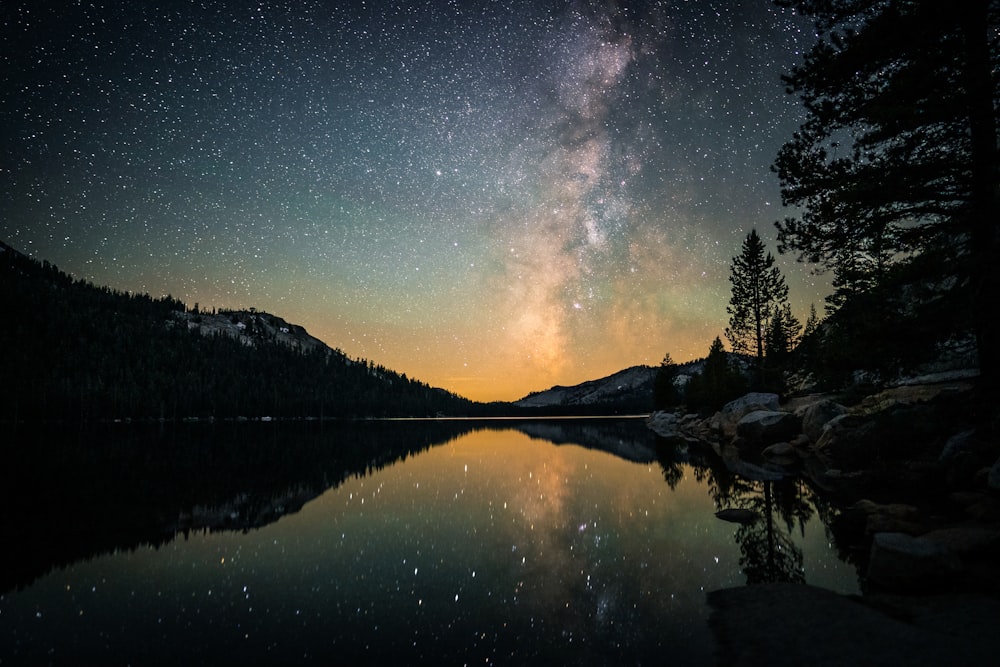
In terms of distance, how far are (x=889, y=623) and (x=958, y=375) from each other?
24.3 m

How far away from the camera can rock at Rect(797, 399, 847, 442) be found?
26219 mm

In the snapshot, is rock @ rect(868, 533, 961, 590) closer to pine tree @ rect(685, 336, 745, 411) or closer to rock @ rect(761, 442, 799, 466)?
rock @ rect(761, 442, 799, 466)

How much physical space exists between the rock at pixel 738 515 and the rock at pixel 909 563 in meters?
5.18

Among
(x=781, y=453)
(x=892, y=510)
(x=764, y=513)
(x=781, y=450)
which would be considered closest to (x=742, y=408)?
(x=781, y=450)

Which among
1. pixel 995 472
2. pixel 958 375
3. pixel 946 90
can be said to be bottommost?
pixel 995 472

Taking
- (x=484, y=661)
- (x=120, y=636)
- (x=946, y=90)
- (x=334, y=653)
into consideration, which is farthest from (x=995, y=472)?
(x=120, y=636)

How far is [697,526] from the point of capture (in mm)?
11977

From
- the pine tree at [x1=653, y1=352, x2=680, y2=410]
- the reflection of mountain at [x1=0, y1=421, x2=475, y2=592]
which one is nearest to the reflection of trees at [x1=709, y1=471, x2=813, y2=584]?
the reflection of mountain at [x1=0, y1=421, x2=475, y2=592]

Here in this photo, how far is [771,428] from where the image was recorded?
29438 millimetres

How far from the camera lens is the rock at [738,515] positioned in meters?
12.3

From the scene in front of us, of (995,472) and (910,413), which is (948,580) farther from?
(910,413)

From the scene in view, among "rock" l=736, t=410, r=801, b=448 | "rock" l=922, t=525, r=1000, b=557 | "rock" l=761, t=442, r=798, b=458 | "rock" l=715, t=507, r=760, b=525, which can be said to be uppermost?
"rock" l=736, t=410, r=801, b=448

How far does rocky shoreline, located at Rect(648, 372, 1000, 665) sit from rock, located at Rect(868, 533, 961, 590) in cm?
1

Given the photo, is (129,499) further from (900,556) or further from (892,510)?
(892,510)
